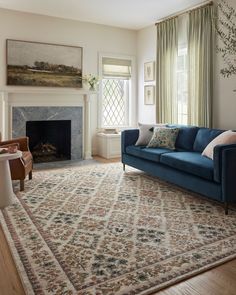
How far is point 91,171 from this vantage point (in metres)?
5.00

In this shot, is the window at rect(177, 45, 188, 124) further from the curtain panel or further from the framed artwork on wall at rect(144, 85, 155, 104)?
the framed artwork on wall at rect(144, 85, 155, 104)

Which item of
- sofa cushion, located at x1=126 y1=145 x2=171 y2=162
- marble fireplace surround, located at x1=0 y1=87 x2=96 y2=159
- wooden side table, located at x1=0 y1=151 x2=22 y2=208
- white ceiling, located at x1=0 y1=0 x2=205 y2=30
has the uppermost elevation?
white ceiling, located at x1=0 y1=0 x2=205 y2=30

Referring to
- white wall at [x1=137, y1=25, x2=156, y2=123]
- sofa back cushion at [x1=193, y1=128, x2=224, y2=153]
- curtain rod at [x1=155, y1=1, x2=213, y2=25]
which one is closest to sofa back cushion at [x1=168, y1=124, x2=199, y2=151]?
sofa back cushion at [x1=193, y1=128, x2=224, y2=153]

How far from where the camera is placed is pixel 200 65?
15.9ft

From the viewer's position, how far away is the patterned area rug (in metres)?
1.94

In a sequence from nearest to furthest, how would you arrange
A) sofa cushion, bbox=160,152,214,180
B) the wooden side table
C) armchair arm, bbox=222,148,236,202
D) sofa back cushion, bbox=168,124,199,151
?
1. armchair arm, bbox=222,148,236,202
2. the wooden side table
3. sofa cushion, bbox=160,152,214,180
4. sofa back cushion, bbox=168,124,199,151

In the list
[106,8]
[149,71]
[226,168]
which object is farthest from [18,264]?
[149,71]

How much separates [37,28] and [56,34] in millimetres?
372

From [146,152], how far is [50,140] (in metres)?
2.59

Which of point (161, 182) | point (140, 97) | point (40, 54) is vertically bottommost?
point (161, 182)

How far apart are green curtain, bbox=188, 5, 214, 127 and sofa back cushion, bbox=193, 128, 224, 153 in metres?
0.58

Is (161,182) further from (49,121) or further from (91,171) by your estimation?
(49,121)

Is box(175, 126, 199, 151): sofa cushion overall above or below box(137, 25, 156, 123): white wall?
below

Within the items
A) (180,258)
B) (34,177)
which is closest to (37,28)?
(34,177)
